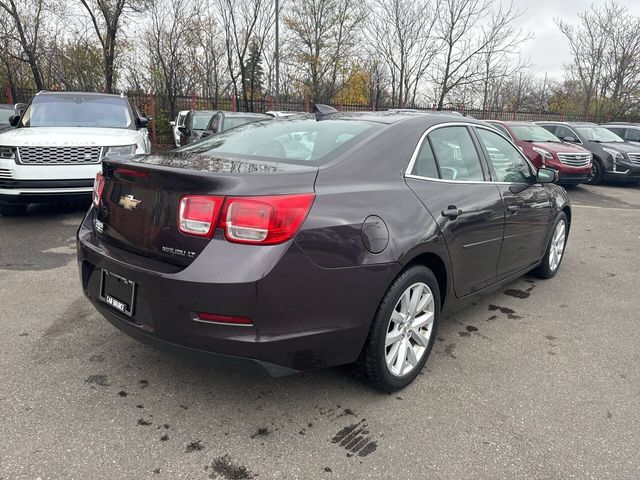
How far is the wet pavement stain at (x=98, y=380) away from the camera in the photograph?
2697 mm

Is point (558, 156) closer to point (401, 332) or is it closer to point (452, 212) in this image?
point (452, 212)

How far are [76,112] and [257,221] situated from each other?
6725mm

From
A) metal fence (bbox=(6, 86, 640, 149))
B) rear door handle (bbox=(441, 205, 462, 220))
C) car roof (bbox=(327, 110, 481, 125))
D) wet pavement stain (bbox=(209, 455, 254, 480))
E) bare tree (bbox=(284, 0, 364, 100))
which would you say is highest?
bare tree (bbox=(284, 0, 364, 100))

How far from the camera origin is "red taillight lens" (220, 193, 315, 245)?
6.88 feet

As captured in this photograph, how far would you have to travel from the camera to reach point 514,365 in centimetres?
309

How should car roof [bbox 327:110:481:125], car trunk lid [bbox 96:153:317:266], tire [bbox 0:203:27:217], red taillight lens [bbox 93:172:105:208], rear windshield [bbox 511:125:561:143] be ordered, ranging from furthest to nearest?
rear windshield [bbox 511:125:561:143] < tire [bbox 0:203:27:217] < car roof [bbox 327:110:481:125] < red taillight lens [bbox 93:172:105:208] < car trunk lid [bbox 96:153:317:266]

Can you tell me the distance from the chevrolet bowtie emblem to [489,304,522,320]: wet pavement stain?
2.92 meters

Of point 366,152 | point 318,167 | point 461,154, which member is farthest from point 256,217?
point 461,154

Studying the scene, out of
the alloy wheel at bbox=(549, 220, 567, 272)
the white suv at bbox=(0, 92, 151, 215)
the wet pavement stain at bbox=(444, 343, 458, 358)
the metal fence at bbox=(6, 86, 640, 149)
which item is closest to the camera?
the wet pavement stain at bbox=(444, 343, 458, 358)

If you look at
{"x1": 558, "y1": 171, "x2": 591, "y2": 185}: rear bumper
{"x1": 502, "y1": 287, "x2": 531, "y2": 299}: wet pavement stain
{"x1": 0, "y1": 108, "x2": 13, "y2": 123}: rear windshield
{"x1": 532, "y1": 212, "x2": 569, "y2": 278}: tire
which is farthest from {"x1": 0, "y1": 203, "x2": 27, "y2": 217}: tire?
{"x1": 558, "y1": 171, "x2": 591, "y2": 185}: rear bumper

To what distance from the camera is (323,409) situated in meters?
2.54

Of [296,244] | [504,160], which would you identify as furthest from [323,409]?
[504,160]

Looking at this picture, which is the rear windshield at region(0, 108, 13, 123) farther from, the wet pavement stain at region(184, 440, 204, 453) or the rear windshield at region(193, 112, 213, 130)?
the wet pavement stain at region(184, 440, 204, 453)

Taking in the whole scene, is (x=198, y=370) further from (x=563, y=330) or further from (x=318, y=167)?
(x=563, y=330)
